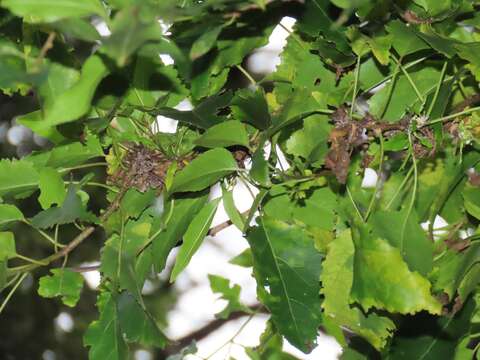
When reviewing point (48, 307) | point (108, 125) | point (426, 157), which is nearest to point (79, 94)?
point (108, 125)

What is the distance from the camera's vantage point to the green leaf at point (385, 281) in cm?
47

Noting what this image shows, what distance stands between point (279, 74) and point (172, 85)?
0.08 metres

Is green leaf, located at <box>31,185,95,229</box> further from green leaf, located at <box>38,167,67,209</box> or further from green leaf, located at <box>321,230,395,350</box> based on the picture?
green leaf, located at <box>321,230,395,350</box>

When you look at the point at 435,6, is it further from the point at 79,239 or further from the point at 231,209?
the point at 79,239

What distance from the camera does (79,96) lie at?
1.18 feet

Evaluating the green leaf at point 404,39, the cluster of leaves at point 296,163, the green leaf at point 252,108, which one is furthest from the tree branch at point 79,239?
the green leaf at point 404,39

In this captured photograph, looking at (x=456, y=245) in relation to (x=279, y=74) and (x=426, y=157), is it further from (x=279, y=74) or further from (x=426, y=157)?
(x=279, y=74)

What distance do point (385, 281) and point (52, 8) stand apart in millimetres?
264

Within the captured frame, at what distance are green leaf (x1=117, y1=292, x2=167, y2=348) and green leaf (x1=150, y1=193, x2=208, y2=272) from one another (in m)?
0.03

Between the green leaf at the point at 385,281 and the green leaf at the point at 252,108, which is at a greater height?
the green leaf at the point at 252,108

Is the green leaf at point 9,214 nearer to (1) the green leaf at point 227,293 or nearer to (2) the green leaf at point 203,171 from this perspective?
(2) the green leaf at point 203,171

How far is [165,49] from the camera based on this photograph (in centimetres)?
38

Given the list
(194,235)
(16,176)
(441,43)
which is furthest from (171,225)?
(441,43)

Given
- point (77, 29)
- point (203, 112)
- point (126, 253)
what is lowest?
point (126, 253)
